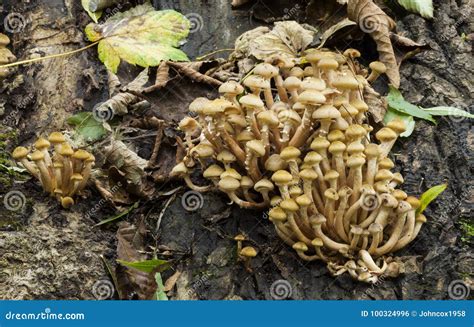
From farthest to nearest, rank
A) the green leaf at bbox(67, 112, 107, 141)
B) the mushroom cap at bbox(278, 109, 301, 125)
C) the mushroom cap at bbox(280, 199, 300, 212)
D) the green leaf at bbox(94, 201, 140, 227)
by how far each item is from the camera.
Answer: the green leaf at bbox(67, 112, 107, 141), the green leaf at bbox(94, 201, 140, 227), the mushroom cap at bbox(278, 109, 301, 125), the mushroom cap at bbox(280, 199, 300, 212)

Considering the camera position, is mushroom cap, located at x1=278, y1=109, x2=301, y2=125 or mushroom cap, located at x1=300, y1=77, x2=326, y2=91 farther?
mushroom cap, located at x1=278, y1=109, x2=301, y2=125

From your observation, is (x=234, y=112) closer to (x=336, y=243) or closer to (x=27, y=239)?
(x=336, y=243)

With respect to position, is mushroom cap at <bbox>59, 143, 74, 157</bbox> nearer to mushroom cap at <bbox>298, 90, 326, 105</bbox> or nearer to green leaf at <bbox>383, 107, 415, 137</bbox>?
mushroom cap at <bbox>298, 90, 326, 105</bbox>

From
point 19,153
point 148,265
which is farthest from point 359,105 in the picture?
point 19,153

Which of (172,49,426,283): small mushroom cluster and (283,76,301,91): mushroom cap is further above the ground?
(283,76,301,91): mushroom cap

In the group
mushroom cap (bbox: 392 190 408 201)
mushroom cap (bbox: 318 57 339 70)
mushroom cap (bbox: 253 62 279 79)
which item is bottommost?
mushroom cap (bbox: 392 190 408 201)

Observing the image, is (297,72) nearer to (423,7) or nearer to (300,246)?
(300,246)

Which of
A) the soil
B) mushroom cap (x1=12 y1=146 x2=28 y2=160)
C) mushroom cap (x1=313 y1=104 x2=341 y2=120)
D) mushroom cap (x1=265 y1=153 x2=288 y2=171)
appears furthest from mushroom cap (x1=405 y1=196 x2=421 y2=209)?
mushroom cap (x1=12 y1=146 x2=28 y2=160)
